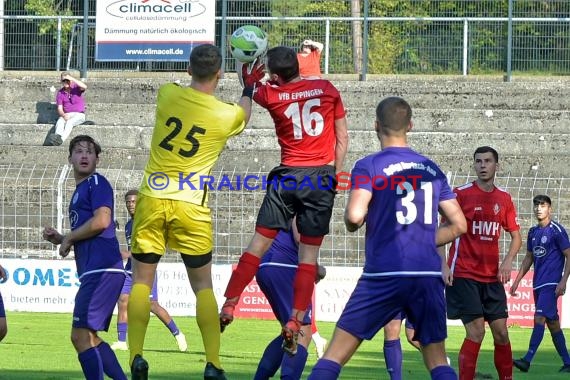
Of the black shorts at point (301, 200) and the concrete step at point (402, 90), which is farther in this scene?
the concrete step at point (402, 90)

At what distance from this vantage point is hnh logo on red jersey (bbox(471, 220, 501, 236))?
1168cm

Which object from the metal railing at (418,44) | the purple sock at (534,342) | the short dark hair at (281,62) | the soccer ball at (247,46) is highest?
the metal railing at (418,44)

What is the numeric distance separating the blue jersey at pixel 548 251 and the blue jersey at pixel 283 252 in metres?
6.35

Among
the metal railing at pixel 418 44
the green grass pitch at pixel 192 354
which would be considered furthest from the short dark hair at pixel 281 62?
the metal railing at pixel 418 44

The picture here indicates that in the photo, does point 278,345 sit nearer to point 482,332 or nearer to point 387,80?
point 482,332

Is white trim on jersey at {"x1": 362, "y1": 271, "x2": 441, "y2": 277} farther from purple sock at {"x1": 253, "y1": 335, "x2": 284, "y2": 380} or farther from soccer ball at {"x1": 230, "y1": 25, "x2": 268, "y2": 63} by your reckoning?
soccer ball at {"x1": 230, "y1": 25, "x2": 268, "y2": 63}

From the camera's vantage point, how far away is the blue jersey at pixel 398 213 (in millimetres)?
7820

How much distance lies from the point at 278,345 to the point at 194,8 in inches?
754

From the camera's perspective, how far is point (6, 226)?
2333 centimetres

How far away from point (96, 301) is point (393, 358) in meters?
2.91

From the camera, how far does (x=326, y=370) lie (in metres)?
7.73

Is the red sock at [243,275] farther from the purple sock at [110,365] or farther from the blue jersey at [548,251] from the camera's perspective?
the blue jersey at [548,251]

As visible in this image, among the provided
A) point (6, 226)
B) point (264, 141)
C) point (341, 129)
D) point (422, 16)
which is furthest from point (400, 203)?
point (422, 16)

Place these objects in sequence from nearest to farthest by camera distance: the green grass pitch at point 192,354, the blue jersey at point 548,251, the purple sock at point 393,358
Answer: the purple sock at point 393,358 < the green grass pitch at point 192,354 < the blue jersey at point 548,251
